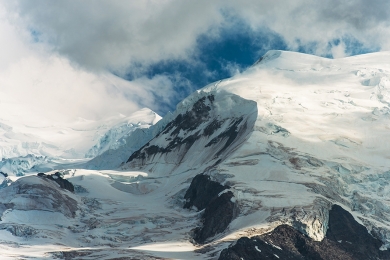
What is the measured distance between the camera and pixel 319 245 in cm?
13262

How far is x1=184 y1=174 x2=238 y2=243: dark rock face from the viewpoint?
14844 cm

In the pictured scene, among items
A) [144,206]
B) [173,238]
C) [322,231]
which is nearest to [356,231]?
[322,231]

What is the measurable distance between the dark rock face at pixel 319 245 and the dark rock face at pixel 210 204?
17.5 meters

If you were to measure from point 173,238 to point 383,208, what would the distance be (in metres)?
45.4

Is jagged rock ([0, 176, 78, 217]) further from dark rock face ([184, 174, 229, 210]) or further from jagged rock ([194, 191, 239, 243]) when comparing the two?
jagged rock ([194, 191, 239, 243])

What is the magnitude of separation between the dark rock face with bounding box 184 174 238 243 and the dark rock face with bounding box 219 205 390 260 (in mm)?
17505

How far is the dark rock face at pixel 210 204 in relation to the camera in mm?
148438

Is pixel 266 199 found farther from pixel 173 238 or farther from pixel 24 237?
pixel 24 237

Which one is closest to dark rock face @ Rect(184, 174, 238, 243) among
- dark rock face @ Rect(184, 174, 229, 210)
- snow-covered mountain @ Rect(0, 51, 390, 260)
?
dark rock face @ Rect(184, 174, 229, 210)

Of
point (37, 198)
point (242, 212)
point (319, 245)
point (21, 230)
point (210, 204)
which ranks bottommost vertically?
point (319, 245)

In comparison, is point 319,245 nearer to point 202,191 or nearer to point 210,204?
point 210,204

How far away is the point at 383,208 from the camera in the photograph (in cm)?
15688

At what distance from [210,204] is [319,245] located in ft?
122

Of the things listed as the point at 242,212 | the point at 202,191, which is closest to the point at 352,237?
the point at 242,212
